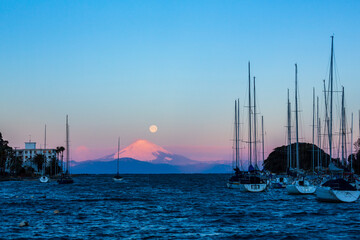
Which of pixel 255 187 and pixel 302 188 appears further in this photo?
pixel 255 187

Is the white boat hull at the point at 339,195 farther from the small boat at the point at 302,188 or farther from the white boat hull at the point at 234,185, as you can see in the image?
the white boat hull at the point at 234,185

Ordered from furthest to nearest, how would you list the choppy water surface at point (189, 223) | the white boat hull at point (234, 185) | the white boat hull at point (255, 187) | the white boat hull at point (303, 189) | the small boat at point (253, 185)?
the white boat hull at point (234, 185)
the small boat at point (253, 185)
the white boat hull at point (255, 187)
the white boat hull at point (303, 189)
the choppy water surface at point (189, 223)

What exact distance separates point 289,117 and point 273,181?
53.2 ft

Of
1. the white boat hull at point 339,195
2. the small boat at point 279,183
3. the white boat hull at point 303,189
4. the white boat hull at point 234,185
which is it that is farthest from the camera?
the small boat at point 279,183

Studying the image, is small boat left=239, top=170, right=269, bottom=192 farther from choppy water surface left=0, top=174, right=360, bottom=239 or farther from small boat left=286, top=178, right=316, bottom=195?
choppy water surface left=0, top=174, right=360, bottom=239

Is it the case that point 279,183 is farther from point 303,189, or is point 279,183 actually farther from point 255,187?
point 303,189

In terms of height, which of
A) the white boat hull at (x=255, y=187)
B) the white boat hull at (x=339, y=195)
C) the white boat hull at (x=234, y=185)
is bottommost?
the white boat hull at (x=234, y=185)

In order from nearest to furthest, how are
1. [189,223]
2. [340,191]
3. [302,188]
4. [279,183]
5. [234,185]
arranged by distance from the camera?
1. [189,223]
2. [340,191]
3. [302,188]
4. [234,185]
5. [279,183]

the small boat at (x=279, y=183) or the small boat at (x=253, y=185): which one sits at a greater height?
the small boat at (x=253, y=185)

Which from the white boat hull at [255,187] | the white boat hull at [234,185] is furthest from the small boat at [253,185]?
the white boat hull at [234,185]

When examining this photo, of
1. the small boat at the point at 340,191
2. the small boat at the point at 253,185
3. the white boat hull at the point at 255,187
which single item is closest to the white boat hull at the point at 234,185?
the small boat at the point at 253,185

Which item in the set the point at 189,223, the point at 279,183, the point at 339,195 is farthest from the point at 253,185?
the point at 189,223

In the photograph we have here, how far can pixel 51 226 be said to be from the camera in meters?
37.8

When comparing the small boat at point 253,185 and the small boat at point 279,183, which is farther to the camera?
the small boat at point 279,183
